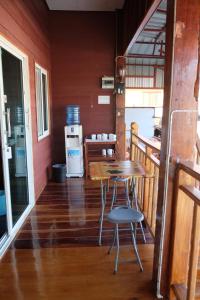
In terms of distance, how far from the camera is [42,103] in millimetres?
4285

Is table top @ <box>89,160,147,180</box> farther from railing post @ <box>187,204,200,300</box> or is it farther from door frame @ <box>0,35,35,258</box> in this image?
door frame @ <box>0,35,35,258</box>

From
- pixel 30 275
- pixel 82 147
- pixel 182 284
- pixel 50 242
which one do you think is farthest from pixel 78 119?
pixel 182 284

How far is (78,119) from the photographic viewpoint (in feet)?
16.6

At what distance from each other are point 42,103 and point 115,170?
2576 millimetres

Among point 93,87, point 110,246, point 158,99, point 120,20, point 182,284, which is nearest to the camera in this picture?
point 182,284

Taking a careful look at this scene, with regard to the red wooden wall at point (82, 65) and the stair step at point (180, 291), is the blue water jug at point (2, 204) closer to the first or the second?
the stair step at point (180, 291)

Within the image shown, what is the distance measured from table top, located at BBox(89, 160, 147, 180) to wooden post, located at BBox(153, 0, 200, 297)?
0.51 metres

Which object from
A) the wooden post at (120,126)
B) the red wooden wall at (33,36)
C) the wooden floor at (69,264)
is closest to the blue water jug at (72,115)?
the red wooden wall at (33,36)

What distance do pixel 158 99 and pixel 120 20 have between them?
731 centimetres

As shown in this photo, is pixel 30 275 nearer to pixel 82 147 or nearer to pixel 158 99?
pixel 82 147

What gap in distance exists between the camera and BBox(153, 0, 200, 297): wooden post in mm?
1460

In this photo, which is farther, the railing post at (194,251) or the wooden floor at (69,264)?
the wooden floor at (69,264)

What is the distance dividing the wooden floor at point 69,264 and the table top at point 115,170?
794mm

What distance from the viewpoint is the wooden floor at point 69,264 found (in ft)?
5.90
